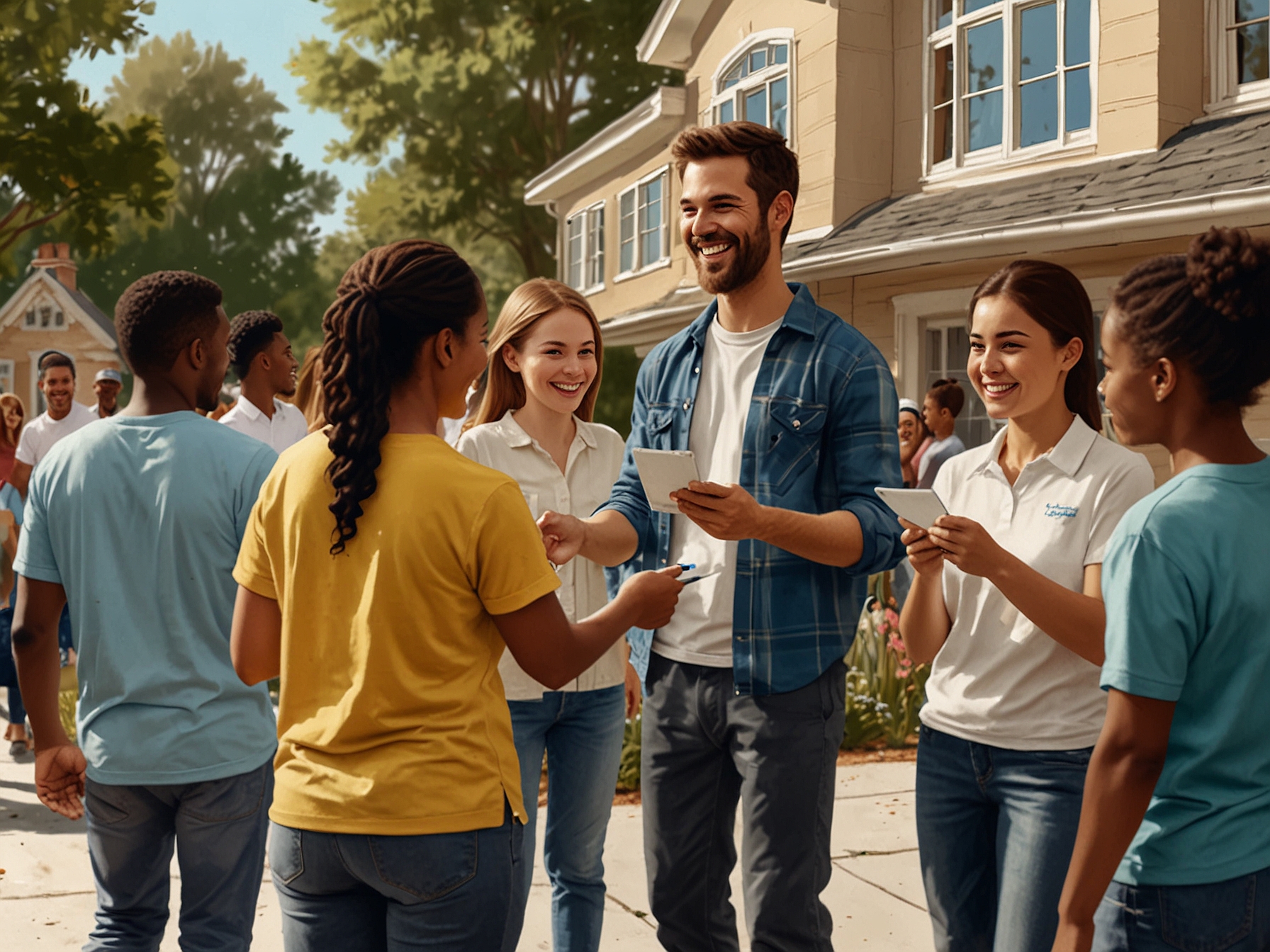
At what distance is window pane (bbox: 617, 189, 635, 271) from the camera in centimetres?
2098

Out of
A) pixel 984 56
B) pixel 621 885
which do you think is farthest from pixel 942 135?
pixel 621 885

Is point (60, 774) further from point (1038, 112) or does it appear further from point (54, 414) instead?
point (1038, 112)

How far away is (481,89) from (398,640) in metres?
34.2

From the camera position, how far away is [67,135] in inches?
Result: 961

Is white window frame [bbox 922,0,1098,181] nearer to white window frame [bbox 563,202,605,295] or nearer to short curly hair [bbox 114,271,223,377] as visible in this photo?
short curly hair [bbox 114,271,223,377]

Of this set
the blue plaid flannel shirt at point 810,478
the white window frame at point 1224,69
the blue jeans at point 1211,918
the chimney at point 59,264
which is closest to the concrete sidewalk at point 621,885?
the blue plaid flannel shirt at point 810,478

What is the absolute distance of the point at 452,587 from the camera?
2408 millimetres

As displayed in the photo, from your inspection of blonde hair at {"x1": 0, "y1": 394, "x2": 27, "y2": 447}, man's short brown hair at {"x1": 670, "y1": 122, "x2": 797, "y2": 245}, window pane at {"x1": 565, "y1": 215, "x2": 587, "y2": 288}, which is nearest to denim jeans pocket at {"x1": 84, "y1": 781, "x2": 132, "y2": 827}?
man's short brown hair at {"x1": 670, "y1": 122, "x2": 797, "y2": 245}

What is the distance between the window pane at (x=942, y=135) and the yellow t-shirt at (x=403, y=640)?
38.6ft

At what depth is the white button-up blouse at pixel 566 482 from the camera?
4238mm

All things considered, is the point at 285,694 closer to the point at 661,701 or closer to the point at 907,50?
the point at 661,701

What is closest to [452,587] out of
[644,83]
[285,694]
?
[285,694]

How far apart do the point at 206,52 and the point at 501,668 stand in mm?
67395

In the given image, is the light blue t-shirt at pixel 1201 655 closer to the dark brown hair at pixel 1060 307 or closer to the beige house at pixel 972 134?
the dark brown hair at pixel 1060 307
